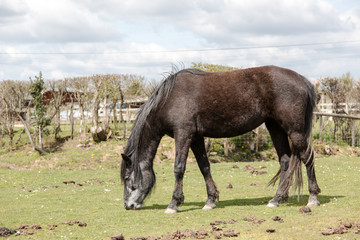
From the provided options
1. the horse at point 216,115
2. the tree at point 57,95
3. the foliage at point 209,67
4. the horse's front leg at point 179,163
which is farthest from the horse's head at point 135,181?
the tree at point 57,95

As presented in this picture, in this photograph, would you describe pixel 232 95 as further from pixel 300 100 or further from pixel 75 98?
pixel 75 98

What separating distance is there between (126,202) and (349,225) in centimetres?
382

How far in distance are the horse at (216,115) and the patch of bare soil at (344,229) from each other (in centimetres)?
164

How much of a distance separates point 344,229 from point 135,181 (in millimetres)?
3603

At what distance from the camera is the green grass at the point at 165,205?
244 inches

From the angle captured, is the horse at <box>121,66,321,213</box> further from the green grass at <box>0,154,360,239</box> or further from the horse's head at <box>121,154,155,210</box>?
the green grass at <box>0,154,360,239</box>

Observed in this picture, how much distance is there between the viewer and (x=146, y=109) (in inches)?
304

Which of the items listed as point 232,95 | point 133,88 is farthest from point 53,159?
point 232,95

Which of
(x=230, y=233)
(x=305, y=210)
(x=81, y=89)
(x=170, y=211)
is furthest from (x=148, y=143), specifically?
A: (x=81, y=89)

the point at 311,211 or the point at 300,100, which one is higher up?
the point at 300,100

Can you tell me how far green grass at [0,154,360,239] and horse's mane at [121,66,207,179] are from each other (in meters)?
0.72

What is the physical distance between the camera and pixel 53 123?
21.9 metres

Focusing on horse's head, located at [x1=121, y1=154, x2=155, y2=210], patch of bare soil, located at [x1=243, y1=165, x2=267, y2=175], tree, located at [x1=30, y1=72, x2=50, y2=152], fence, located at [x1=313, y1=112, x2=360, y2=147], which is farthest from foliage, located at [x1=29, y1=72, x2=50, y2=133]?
horse's head, located at [x1=121, y1=154, x2=155, y2=210]

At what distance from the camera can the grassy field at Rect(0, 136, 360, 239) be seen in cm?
618
